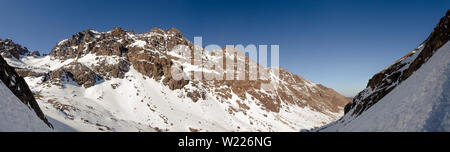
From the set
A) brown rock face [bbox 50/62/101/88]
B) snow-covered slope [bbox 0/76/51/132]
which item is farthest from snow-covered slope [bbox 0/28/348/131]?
snow-covered slope [bbox 0/76/51/132]

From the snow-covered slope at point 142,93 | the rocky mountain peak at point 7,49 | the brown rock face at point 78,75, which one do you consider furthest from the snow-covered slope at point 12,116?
the rocky mountain peak at point 7,49

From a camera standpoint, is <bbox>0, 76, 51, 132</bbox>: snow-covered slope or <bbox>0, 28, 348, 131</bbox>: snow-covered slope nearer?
<bbox>0, 76, 51, 132</bbox>: snow-covered slope

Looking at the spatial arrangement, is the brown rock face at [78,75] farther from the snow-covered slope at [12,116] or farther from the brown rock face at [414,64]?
the brown rock face at [414,64]

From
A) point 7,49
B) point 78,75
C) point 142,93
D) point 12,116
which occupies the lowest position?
point 12,116

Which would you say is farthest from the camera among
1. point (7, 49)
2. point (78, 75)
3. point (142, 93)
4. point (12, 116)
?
point (7, 49)

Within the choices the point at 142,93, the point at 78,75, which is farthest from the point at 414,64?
the point at 78,75

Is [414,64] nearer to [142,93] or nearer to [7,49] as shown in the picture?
[142,93]

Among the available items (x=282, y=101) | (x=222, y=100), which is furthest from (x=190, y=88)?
(x=282, y=101)

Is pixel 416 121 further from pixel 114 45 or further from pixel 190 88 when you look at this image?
pixel 114 45

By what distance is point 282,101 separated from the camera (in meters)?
146

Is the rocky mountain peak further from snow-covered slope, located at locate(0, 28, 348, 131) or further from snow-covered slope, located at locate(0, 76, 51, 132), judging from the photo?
snow-covered slope, located at locate(0, 76, 51, 132)

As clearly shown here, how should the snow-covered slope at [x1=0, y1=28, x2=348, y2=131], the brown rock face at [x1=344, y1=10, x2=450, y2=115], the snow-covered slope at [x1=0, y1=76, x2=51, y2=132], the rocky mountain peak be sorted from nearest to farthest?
1. the snow-covered slope at [x1=0, y1=76, x2=51, y2=132]
2. the brown rock face at [x1=344, y1=10, x2=450, y2=115]
3. the snow-covered slope at [x1=0, y1=28, x2=348, y2=131]
4. the rocky mountain peak

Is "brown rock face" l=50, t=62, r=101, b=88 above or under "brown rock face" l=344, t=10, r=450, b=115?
above
